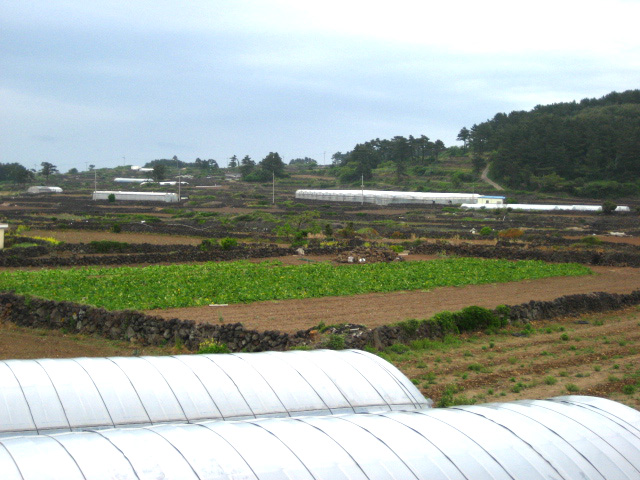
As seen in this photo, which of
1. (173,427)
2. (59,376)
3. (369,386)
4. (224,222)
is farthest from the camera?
(224,222)

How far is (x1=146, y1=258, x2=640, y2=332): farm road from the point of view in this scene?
1991 centimetres

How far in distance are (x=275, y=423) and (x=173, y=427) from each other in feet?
3.66

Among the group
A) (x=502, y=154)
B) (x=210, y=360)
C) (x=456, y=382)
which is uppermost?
(x=502, y=154)

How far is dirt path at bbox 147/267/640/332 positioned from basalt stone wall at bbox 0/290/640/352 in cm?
159

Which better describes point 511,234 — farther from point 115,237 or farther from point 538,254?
point 115,237

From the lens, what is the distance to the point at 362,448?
22.9ft

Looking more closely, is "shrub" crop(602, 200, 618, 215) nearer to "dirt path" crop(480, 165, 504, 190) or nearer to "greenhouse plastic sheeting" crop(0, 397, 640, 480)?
"dirt path" crop(480, 165, 504, 190)

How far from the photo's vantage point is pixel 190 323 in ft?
58.3

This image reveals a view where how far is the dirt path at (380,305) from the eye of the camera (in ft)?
65.4

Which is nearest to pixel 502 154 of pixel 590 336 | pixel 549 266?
pixel 549 266

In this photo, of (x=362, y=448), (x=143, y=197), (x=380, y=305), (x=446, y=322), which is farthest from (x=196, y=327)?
(x=143, y=197)

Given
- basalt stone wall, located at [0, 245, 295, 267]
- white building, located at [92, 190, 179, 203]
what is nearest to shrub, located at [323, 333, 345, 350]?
basalt stone wall, located at [0, 245, 295, 267]

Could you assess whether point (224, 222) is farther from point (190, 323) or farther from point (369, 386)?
point (369, 386)

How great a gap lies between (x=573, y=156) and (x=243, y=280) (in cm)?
9001
